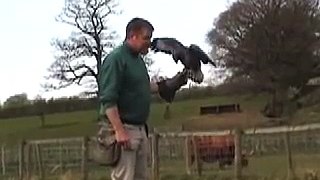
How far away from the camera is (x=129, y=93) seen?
7297 millimetres

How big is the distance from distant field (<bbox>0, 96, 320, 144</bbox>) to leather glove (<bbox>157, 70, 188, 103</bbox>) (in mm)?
40796

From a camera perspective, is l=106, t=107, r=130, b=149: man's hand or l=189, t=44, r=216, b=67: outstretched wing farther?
l=189, t=44, r=216, b=67: outstretched wing

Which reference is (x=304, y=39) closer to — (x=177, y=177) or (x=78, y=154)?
(x=78, y=154)

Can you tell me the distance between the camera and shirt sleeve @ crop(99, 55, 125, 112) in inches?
283

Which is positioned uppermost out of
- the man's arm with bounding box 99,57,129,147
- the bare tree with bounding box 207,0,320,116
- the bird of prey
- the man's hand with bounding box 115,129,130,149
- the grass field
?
the bare tree with bounding box 207,0,320,116

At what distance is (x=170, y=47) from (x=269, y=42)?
51.1 m

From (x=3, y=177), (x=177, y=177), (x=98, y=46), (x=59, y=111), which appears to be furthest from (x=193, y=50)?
(x=59, y=111)

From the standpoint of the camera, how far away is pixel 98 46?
6231 cm

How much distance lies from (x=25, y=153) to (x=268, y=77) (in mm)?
36579

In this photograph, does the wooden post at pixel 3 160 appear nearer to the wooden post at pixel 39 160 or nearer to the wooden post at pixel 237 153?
the wooden post at pixel 39 160

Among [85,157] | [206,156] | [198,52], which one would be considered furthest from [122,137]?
[206,156]

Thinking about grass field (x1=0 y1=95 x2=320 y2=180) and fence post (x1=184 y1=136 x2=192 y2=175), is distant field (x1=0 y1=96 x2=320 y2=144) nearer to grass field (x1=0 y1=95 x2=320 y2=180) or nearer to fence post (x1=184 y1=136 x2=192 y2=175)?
grass field (x1=0 y1=95 x2=320 y2=180)

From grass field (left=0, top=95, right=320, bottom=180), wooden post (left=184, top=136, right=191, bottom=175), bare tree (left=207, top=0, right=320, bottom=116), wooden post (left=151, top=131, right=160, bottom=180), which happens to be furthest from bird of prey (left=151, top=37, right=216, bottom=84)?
bare tree (left=207, top=0, right=320, bottom=116)

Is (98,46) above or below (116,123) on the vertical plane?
above
